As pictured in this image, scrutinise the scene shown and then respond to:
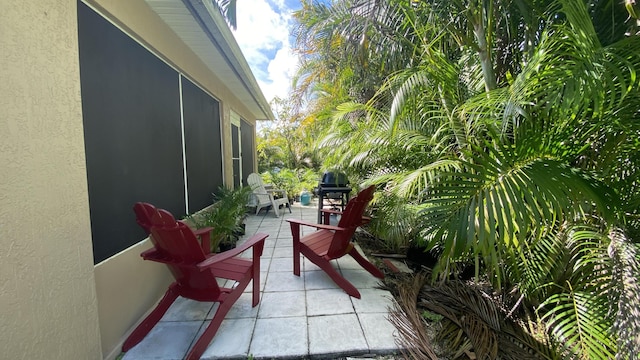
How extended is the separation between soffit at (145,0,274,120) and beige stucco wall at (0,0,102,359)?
1.05m

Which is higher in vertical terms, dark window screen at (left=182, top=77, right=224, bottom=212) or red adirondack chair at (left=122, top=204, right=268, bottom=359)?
dark window screen at (left=182, top=77, right=224, bottom=212)

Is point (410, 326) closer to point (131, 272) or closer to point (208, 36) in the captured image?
point (131, 272)

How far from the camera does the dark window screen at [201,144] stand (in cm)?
363

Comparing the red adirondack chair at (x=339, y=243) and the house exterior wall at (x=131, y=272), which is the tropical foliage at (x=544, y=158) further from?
the house exterior wall at (x=131, y=272)

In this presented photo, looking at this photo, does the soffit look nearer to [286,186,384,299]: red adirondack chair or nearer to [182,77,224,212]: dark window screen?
[182,77,224,212]: dark window screen

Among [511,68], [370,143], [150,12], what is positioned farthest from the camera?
[370,143]

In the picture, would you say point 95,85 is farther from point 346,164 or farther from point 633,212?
point 633,212

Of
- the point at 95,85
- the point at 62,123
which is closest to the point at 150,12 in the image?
the point at 95,85

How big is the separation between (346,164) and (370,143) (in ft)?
4.10

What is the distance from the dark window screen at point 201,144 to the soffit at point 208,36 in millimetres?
473

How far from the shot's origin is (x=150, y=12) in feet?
8.34

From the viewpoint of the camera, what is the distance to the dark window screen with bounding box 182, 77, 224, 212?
3631mm

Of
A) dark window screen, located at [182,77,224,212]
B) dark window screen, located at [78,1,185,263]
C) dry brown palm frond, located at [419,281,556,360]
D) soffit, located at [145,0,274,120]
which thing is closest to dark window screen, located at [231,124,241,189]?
dark window screen, located at [182,77,224,212]

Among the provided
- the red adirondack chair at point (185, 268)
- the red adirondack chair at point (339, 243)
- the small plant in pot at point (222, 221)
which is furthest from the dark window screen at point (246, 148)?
the red adirondack chair at point (185, 268)
